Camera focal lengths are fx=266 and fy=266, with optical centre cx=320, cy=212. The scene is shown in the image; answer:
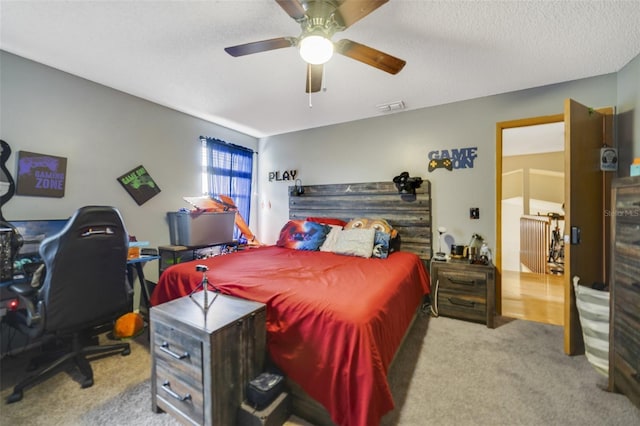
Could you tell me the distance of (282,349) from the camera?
1.57 metres

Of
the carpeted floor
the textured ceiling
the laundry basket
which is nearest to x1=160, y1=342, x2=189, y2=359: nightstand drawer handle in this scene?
the carpeted floor

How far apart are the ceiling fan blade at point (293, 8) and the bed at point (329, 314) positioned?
5.20 feet

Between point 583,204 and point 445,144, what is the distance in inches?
54.9

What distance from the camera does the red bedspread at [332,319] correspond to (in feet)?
4.25

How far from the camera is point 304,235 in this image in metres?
3.34

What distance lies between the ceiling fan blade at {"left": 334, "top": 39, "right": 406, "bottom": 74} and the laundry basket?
2145mm

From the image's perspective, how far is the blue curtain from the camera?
3762 mm

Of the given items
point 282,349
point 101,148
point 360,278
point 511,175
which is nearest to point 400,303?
point 360,278

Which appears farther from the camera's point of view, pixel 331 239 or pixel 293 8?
pixel 331 239

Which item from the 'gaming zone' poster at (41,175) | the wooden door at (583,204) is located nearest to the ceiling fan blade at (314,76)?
the wooden door at (583,204)

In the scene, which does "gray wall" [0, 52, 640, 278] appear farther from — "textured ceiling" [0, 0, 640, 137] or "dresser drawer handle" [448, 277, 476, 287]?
"dresser drawer handle" [448, 277, 476, 287]

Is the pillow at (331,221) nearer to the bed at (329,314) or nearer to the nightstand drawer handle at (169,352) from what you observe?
the bed at (329,314)

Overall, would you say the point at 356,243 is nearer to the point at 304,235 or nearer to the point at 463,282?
the point at 304,235

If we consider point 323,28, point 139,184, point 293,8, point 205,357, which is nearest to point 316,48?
point 323,28
